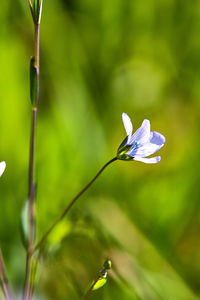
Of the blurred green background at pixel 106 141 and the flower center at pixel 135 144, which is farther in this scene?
the blurred green background at pixel 106 141

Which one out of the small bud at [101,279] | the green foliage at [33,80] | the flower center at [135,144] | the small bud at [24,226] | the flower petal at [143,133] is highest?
the green foliage at [33,80]

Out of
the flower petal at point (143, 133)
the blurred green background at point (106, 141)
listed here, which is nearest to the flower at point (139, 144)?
the flower petal at point (143, 133)

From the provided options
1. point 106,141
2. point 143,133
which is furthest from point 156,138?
point 106,141

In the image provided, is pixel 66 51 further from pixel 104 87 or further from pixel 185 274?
pixel 185 274

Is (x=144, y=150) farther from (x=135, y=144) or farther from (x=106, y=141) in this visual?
(x=106, y=141)

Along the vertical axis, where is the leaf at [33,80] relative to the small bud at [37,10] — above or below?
below

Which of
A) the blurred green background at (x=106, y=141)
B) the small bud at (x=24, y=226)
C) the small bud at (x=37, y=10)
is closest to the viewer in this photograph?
the small bud at (x=37, y=10)

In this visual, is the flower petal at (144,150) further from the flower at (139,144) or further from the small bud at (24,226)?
the small bud at (24,226)

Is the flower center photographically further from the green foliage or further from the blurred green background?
the blurred green background
